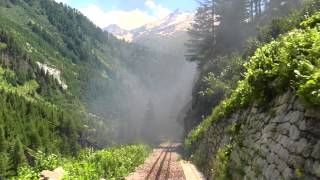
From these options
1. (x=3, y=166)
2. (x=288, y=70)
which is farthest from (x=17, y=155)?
(x=288, y=70)

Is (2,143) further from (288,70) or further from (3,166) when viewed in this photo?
(288,70)

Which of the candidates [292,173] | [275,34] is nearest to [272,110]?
[292,173]

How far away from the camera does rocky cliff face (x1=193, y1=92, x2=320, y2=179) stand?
9.11 meters

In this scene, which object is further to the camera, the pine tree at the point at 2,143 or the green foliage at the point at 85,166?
the pine tree at the point at 2,143

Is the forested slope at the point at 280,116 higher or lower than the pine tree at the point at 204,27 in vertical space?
lower

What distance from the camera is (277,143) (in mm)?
11125

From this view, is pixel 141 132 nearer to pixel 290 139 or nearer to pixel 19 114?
pixel 19 114

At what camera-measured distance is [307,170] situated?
351 inches

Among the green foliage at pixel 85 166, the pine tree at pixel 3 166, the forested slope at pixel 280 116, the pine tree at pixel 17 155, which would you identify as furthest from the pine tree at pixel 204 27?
the pine tree at pixel 17 155

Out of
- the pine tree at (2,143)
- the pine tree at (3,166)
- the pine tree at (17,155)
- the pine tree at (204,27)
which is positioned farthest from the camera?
the pine tree at (2,143)

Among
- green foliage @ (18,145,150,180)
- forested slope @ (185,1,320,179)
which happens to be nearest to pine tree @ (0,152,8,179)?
green foliage @ (18,145,150,180)

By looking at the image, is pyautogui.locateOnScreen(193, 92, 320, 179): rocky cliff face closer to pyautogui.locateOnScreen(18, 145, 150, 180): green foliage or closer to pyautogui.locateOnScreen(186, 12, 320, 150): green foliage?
pyautogui.locateOnScreen(186, 12, 320, 150): green foliage

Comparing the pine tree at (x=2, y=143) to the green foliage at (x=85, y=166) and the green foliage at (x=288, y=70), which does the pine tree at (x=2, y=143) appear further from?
the green foliage at (x=288, y=70)

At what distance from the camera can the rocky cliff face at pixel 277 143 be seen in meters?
9.11
